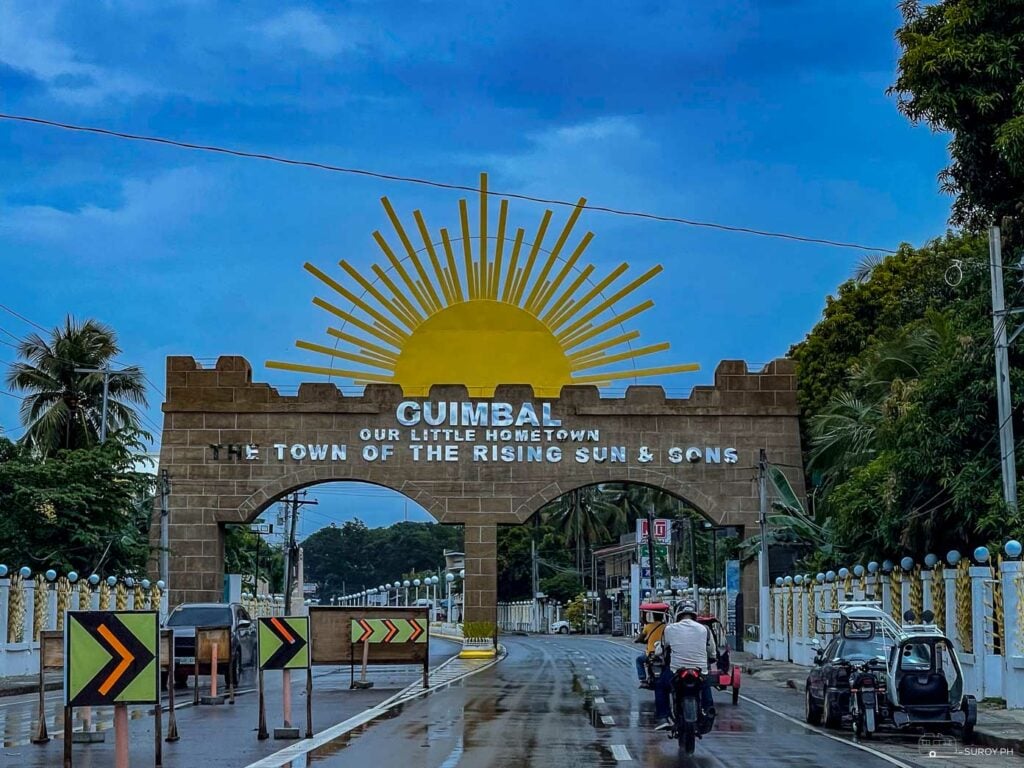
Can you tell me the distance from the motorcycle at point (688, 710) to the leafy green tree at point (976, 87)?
11.5 m

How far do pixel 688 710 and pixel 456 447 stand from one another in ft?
101

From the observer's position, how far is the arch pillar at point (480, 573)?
43844 millimetres

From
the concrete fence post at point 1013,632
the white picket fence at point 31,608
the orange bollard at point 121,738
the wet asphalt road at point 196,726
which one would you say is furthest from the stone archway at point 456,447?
the orange bollard at point 121,738

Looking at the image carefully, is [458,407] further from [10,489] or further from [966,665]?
[966,665]

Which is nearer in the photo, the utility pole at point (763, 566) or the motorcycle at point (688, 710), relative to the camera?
the motorcycle at point (688, 710)

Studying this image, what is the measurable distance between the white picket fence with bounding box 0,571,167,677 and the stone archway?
800 cm

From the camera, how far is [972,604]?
75.5 ft

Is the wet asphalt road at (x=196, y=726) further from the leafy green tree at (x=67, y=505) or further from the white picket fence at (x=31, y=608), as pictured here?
the leafy green tree at (x=67, y=505)

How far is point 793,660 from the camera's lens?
39.5 m

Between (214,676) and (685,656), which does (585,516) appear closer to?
(214,676)

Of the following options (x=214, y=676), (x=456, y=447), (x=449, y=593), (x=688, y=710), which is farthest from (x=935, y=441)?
(x=449, y=593)

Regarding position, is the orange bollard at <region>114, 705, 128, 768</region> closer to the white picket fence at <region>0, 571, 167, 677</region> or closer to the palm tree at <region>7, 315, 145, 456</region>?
the white picket fence at <region>0, 571, 167, 677</region>

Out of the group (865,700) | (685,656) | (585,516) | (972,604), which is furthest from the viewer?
(585,516)

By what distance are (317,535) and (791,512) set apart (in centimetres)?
13351
